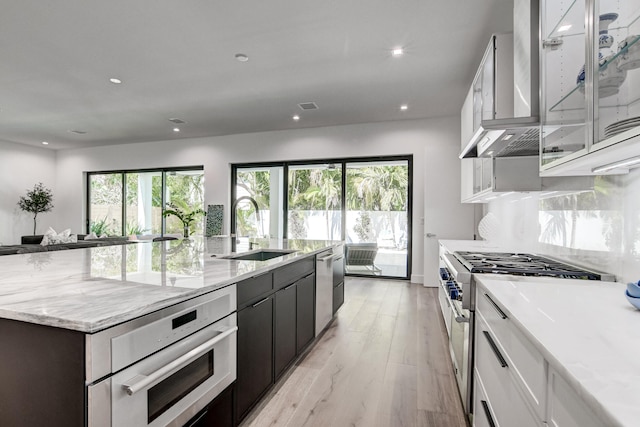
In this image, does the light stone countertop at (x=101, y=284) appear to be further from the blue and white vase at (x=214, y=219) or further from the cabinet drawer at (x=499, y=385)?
the blue and white vase at (x=214, y=219)

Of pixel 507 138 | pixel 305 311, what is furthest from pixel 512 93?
pixel 305 311

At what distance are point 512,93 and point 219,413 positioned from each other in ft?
8.56

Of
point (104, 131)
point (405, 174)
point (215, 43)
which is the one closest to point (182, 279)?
point (215, 43)

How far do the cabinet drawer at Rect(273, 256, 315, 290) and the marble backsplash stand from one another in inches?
68.3

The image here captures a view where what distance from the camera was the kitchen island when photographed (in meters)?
0.87

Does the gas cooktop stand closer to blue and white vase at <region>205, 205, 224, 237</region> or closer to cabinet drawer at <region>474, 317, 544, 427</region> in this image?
cabinet drawer at <region>474, 317, 544, 427</region>

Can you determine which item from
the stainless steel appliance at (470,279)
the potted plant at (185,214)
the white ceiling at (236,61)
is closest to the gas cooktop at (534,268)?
the stainless steel appliance at (470,279)

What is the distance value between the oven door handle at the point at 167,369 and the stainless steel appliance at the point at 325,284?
1.49 meters

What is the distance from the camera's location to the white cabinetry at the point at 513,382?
0.70 meters

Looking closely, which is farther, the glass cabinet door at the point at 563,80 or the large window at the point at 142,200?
the large window at the point at 142,200

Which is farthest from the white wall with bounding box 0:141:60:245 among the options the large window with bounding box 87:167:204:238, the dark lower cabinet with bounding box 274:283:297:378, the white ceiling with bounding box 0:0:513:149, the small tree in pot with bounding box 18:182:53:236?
the dark lower cabinet with bounding box 274:283:297:378

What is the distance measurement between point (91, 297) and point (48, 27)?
3065mm

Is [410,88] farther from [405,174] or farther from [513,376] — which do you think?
[513,376]

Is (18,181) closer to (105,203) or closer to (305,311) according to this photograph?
(105,203)
